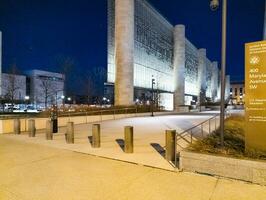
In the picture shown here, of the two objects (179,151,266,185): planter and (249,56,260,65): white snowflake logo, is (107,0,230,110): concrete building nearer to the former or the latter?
(249,56,260,65): white snowflake logo

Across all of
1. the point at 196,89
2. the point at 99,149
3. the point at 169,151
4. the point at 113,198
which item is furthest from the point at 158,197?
the point at 196,89

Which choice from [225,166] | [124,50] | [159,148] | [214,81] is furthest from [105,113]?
[214,81]

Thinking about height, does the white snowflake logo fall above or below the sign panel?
above

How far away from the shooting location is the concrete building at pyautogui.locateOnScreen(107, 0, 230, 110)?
116ft

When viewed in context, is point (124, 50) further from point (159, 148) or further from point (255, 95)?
point (255, 95)

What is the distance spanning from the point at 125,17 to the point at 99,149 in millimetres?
28058

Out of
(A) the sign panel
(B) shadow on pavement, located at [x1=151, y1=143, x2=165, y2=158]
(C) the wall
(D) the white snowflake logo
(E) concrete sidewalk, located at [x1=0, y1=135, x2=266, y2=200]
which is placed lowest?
(E) concrete sidewalk, located at [x1=0, y1=135, x2=266, y2=200]

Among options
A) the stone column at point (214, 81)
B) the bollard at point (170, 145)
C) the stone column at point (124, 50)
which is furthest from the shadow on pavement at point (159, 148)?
the stone column at point (214, 81)

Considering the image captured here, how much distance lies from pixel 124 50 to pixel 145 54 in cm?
2236

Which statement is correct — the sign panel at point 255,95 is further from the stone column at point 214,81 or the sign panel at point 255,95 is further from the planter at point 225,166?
the stone column at point 214,81

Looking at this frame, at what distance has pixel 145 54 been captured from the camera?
5688 centimetres

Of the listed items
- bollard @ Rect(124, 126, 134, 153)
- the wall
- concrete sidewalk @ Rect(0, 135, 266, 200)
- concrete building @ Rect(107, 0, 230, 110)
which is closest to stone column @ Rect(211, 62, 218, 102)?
concrete building @ Rect(107, 0, 230, 110)

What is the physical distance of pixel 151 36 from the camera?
58.5 meters

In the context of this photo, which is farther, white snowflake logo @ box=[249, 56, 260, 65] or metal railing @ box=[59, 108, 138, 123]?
metal railing @ box=[59, 108, 138, 123]
